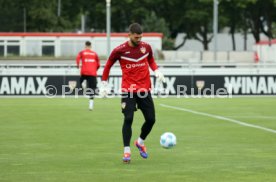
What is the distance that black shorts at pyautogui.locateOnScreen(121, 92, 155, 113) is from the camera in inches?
504

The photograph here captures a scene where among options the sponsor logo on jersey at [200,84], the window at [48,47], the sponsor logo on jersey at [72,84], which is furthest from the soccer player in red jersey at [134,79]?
the window at [48,47]

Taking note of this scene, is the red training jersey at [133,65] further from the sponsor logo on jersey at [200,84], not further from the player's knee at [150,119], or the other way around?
the sponsor logo on jersey at [200,84]

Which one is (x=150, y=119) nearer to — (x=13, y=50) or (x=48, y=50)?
(x=13, y=50)

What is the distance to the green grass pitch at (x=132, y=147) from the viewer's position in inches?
433

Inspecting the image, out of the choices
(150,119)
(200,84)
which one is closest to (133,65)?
(150,119)

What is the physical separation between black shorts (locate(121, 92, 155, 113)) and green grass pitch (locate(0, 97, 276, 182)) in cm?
75

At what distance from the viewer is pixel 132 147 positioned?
48.3 ft

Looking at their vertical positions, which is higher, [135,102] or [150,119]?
[135,102]

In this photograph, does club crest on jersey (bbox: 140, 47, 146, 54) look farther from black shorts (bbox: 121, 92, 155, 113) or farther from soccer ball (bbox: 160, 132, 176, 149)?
soccer ball (bbox: 160, 132, 176, 149)

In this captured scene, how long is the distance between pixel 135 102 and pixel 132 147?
6.51ft

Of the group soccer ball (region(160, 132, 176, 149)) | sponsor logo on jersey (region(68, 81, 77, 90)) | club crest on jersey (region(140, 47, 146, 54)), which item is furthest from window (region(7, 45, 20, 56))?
club crest on jersey (region(140, 47, 146, 54))

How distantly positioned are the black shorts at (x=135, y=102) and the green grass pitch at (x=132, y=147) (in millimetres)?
749

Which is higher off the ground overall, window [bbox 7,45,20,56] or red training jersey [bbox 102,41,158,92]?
window [bbox 7,45,20,56]

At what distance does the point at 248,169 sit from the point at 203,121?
9404mm
